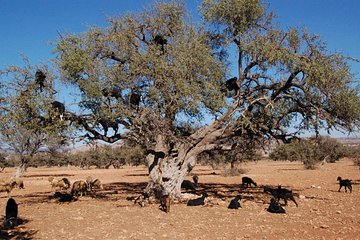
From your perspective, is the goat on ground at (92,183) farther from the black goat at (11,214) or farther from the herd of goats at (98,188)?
the black goat at (11,214)

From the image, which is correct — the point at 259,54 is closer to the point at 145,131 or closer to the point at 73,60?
the point at 145,131

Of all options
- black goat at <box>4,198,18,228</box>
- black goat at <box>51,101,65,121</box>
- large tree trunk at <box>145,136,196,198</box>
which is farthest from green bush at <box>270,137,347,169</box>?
black goat at <box>4,198,18,228</box>

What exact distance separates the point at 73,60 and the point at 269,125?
10.7m

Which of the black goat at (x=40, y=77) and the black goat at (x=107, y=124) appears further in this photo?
the black goat at (x=107, y=124)

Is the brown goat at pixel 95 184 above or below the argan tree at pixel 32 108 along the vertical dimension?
below

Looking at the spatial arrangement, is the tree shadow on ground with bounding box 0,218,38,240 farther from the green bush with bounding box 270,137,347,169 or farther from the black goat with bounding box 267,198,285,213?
the green bush with bounding box 270,137,347,169

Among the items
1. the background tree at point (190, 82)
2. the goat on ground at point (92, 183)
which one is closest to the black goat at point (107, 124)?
the background tree at point (190, 82)

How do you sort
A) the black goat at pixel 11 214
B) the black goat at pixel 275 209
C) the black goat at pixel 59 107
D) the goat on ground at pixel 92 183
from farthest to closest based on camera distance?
1. the goat on ground at pixel 92 183
2. the black goat at pixel 59 107
3. the black goat at pixel 275 209
4. the black goat at pixel 11 214

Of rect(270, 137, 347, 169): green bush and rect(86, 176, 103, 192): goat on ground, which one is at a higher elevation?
rect(270, 137, 347, 169): green bush

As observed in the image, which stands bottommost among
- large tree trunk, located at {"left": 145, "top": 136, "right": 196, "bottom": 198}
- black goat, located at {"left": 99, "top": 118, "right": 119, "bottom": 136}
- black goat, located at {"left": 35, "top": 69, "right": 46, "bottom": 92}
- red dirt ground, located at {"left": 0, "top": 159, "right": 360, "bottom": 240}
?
red dirt ground, located at {"left": 0, "top": 159, "right": 360, "bottom": 240}

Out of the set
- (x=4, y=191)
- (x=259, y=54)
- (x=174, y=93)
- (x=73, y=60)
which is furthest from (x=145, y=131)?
(x=4, y=191)

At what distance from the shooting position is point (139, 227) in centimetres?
1266

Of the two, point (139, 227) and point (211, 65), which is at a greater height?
point (211, 65)

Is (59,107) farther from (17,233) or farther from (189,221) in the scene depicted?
(189,221)
